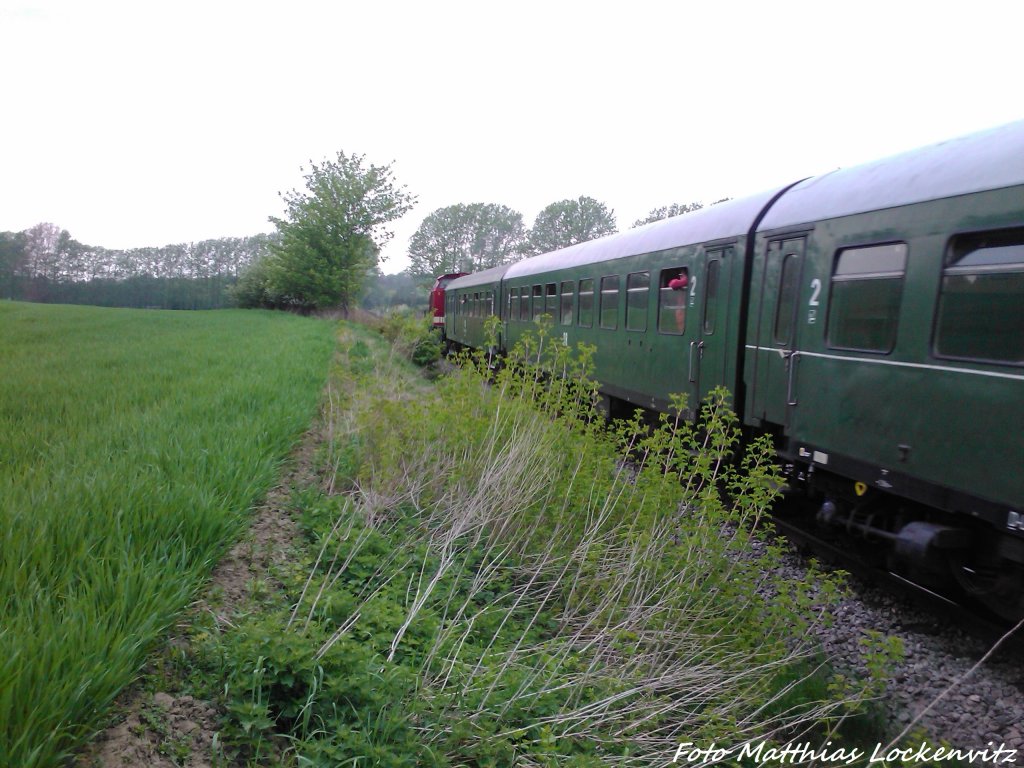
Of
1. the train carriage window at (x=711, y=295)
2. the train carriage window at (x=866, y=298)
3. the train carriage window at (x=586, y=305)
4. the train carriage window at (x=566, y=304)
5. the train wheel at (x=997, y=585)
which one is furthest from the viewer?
the train carriage window at (x=566, y=304)

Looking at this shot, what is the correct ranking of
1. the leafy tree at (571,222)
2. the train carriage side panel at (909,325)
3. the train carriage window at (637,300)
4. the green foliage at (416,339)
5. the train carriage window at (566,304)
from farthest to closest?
the leafy tree at (571,222) → the train carriage window at (566,304) → the green foliage at (416,339) → the train carriage window at (637,300) → the train carriage side panel at (909,325)

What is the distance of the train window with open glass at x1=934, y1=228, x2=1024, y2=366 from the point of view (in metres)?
3.88

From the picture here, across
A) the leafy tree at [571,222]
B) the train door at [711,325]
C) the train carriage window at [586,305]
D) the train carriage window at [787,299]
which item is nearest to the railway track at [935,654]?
the train carriage window at [787,299]

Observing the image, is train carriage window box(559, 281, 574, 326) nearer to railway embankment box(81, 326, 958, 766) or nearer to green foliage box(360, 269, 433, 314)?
railway embankment box(81, 326, 958, 766)

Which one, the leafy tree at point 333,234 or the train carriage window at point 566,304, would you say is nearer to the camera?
the train carriage window at point 566,304

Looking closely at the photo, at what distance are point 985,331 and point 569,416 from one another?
298 centimetres

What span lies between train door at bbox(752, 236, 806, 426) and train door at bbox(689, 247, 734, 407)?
0.58 meters

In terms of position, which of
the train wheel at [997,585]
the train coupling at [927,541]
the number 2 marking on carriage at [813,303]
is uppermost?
the number 2 marking on carriage at [813,303]

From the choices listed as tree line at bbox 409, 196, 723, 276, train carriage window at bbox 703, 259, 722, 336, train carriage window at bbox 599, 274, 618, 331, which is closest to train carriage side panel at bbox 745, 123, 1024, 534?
train carriage window at bbox 703, 259, 722, 336

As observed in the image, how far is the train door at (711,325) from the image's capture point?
7227 mm

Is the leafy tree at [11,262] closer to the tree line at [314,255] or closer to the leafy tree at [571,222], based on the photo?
the tree line at [314,255]

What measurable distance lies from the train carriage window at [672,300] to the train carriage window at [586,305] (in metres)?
2.45

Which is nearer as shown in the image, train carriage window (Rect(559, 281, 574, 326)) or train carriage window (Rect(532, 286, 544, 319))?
train carriage window (Rect(559, 281, 574, 326))

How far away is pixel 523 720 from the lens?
2.95 m
